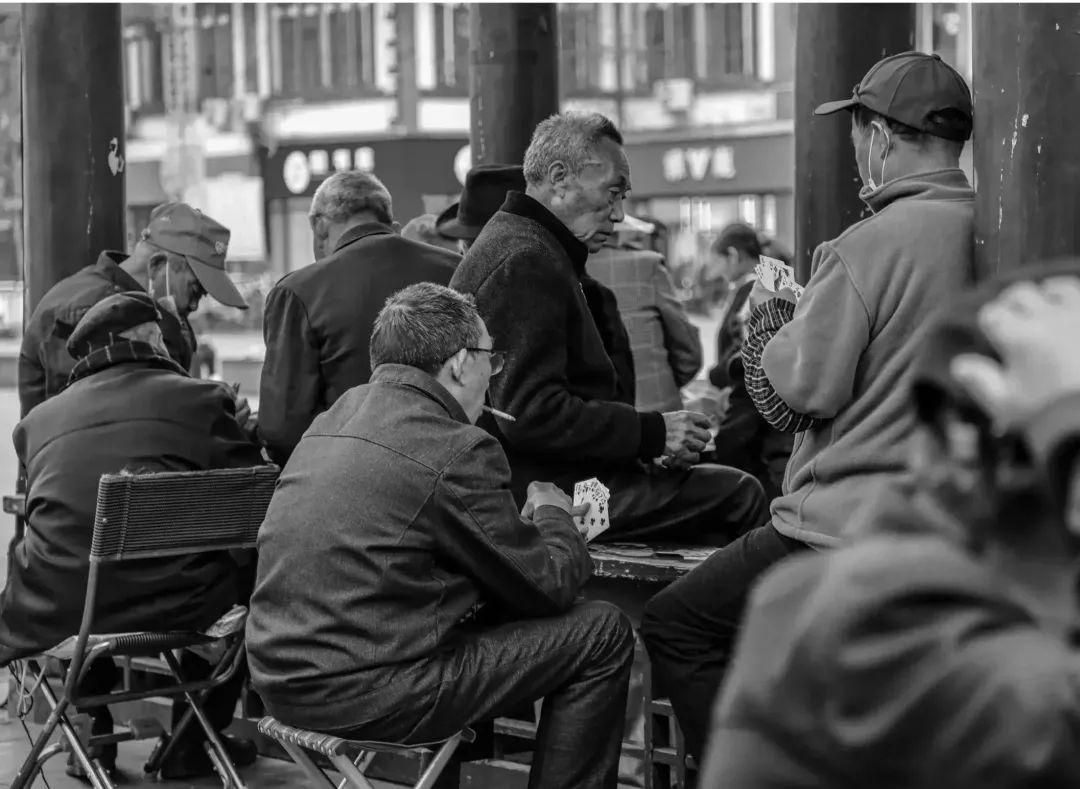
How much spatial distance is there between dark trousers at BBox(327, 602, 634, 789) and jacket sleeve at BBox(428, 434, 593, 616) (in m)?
0.08

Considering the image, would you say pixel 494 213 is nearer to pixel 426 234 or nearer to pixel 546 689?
pixel 546 689

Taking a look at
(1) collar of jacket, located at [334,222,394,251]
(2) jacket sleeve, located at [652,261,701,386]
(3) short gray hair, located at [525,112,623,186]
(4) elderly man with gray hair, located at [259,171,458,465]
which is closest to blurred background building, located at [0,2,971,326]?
(2) jacket sleeve, located at [652,261,701,386]

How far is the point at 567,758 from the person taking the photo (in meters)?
4.01

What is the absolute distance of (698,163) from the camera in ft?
93.2

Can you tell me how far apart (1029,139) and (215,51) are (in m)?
30.1

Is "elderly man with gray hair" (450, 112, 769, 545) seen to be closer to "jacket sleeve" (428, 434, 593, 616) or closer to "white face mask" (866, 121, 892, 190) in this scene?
"jacket sleeve" (428, 434, 593, 616)

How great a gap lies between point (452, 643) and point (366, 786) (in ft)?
1.16

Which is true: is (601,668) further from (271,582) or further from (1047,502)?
(1047,502)

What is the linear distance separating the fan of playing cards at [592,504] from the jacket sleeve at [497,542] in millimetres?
469

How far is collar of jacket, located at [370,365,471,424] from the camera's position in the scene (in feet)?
12.7

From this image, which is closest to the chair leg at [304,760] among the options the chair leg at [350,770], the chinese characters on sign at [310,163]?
the chair leg at [350,770]

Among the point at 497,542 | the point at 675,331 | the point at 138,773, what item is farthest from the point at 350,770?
the point at 675,331

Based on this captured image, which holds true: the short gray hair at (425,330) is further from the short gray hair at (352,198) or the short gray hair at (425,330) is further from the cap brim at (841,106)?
the short gray hair at (352,198)

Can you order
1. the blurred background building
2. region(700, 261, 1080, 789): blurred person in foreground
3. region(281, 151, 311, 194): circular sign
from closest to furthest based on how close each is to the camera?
region(700, 261, 1080, 789): blurred person in foreground < region(281, 151, 311, 194): circular sign < the blurred background building
